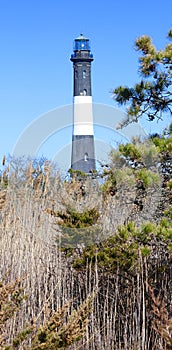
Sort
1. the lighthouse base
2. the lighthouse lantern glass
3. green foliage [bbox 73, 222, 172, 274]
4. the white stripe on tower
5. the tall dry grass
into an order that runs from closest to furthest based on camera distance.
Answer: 1. green foliage [bbox 73, 222, 172, 274]
2. the tall dry grass
3. the lighthouse base
4. the white stripe on tower
5. the lighthouse lantern glass

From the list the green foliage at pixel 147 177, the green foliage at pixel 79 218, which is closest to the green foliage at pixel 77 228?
the green foliage at pixel 79 218

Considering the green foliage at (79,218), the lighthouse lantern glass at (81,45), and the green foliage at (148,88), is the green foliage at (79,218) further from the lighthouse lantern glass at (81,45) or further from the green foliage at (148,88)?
the lighthouse lantern glass at (81,45)

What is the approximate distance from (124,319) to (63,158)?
2.01 metres

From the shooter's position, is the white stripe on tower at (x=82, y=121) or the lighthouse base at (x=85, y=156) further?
the white stripe on tower at (x=82, y=121)

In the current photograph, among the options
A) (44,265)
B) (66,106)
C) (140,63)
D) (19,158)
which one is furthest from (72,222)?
(19,158)

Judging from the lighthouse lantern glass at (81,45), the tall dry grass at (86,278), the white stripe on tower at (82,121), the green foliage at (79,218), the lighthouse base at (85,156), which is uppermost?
the lighthouse lantern glass at (81,45)

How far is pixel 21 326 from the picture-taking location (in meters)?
3.67

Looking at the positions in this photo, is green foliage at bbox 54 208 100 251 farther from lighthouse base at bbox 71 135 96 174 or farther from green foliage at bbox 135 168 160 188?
lighthouse base at bbox 71 135 96 174

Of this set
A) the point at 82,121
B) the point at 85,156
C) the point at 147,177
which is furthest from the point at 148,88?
the point at 82,121

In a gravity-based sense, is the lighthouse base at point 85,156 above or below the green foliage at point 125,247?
above

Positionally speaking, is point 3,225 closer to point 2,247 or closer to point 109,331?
point 2,247

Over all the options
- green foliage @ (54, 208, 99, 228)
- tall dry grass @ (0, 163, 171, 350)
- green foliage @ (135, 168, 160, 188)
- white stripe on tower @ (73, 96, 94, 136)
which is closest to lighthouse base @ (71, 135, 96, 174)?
white stripe on tower @ (73, 96, 94, 136)

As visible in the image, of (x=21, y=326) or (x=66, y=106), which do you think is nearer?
(x=21, y=326)

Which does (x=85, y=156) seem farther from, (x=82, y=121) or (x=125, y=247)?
(x=125, y=247)
